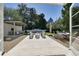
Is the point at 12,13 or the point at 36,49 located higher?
the point at 12,13

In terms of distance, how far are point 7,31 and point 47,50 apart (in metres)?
1.03

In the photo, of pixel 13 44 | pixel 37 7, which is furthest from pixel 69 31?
pixel 13 44

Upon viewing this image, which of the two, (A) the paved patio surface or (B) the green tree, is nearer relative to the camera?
(B) the green tree

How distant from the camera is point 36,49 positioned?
4.57 m

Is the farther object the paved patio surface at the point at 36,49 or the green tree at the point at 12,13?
the paved patio surface at the point at 36,49

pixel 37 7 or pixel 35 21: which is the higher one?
pixel 37 7

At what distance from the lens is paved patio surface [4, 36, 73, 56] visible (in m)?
4.53

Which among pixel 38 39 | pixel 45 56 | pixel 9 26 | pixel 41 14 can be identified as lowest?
pixel 45 56

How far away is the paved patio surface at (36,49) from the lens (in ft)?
14.9

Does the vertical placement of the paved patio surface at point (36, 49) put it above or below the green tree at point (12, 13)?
below

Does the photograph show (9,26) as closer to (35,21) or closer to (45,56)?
(35,21)

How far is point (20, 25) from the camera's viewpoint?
4.41 m

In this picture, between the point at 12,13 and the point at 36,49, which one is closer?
the point at 12,13

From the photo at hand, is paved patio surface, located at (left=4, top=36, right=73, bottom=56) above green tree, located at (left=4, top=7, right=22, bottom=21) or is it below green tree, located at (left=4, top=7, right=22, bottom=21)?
below
